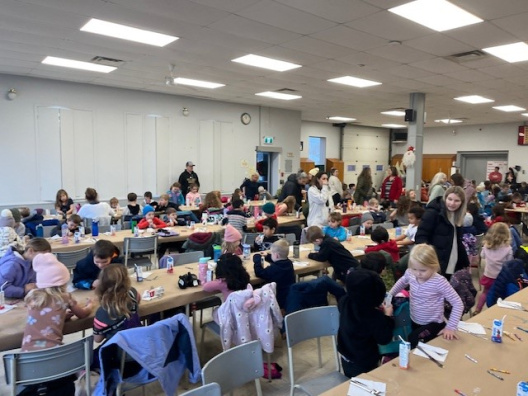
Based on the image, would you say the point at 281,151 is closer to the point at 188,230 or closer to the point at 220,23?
the point at 188,230

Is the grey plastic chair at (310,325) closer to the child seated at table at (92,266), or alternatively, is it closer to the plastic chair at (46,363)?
the plastic chair at (46,363)

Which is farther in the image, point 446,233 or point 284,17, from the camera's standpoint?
point 284,17

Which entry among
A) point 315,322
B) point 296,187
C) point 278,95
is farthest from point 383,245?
point 278,95

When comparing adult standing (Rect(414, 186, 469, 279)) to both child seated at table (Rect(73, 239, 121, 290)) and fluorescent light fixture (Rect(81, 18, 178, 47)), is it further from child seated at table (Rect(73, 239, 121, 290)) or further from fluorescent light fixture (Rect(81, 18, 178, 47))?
fluorescent light fixture (Rect(81, 18, 178, 47))

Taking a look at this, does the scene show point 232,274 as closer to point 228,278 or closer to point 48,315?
point 228,278

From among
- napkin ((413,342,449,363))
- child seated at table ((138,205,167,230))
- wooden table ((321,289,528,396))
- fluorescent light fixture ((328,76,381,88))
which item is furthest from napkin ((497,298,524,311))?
fluorescent light fixture ((328,76,381,88))

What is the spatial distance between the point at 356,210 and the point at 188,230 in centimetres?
416

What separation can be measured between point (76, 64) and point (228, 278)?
5.82 meters

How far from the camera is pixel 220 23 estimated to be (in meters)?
4.80

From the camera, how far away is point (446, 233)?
3.74m

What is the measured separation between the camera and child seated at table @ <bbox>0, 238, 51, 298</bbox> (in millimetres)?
3104

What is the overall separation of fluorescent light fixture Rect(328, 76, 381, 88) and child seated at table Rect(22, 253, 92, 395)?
21.9ft

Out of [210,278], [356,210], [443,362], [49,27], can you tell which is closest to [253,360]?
[443,362]

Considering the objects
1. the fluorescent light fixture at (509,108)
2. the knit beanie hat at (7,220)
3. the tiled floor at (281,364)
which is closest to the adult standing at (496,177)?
the fluorescent light fixture at (509,108)
